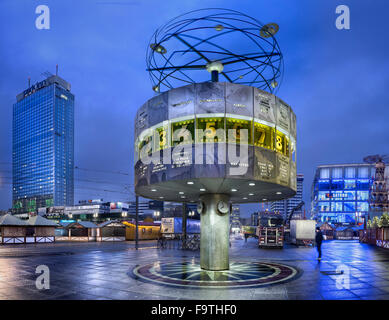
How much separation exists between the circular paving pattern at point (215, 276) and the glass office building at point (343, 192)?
160 m

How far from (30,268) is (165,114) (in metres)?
12.4

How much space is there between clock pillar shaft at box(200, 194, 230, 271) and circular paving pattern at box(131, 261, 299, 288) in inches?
22.6

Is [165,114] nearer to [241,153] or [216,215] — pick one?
[241,153]

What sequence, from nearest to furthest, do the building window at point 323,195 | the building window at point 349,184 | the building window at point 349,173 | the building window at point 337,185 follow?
the building window at point 349,184 < the building window at point 349,173 < the building window at point 337,185 < the building window at point 323,195

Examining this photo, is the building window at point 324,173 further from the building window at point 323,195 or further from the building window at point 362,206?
the building window at point 362,206

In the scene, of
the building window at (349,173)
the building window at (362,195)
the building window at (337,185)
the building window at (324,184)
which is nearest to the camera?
the building window at (362,195)

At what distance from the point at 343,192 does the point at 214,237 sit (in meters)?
166

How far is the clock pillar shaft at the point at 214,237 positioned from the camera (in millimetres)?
16828

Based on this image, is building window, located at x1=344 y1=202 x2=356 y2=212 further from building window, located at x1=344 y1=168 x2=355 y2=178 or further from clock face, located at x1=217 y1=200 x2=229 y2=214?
clock face, located at x1=217 y1=200 x2=229 y2=214

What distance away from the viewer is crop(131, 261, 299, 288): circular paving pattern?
13.1m

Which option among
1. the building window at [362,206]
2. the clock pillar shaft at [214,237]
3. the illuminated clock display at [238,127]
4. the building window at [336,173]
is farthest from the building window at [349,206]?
the illuminated clock display at [238,127]

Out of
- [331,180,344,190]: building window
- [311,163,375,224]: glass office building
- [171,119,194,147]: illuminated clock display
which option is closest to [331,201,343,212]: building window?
[311,163,375,224]: glass office building
